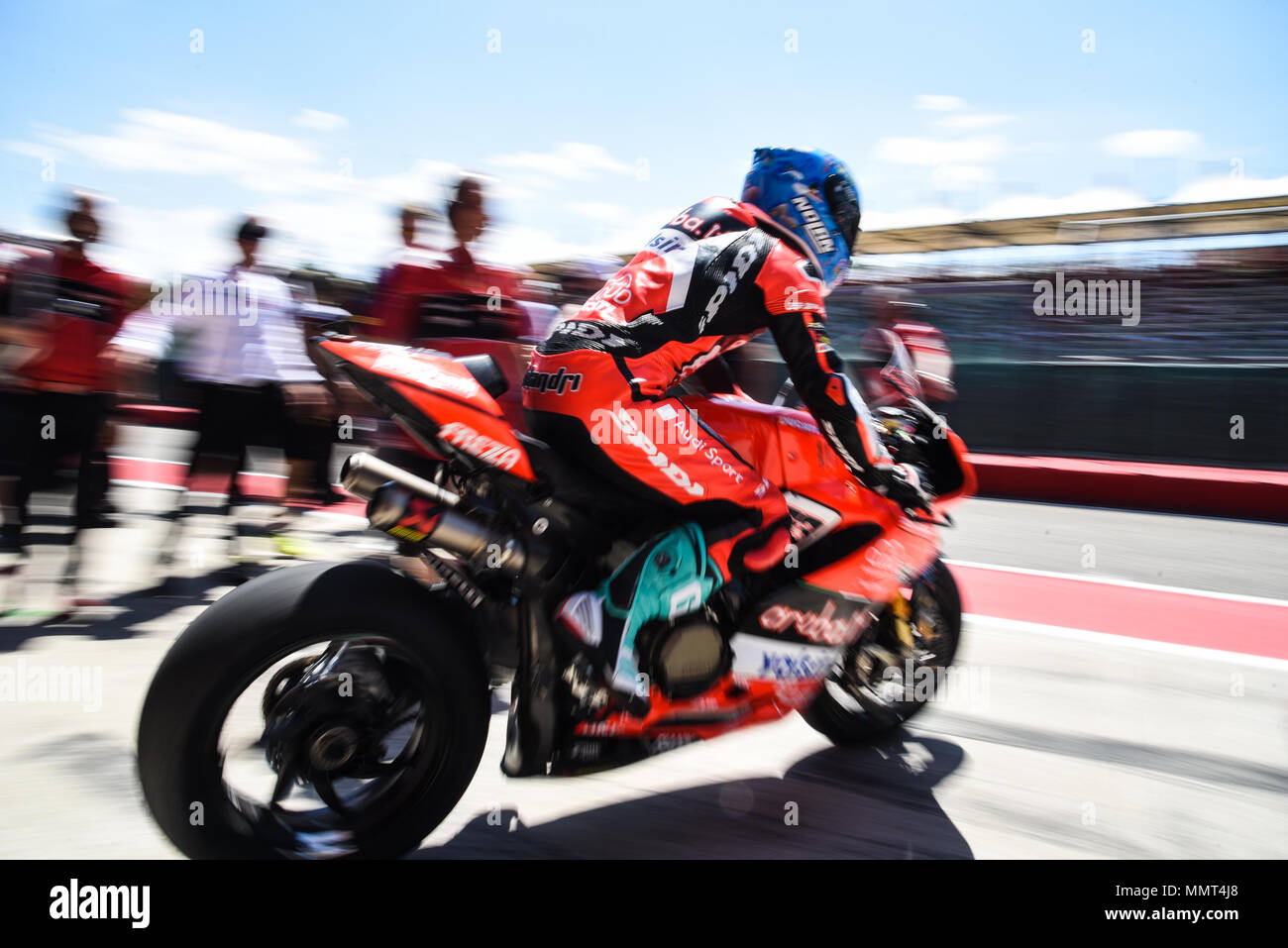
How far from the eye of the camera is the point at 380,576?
210 cm

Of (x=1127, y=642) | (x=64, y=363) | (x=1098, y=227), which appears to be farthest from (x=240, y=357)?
(x=1098, y=227)

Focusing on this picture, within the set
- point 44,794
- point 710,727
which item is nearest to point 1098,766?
point 710,727

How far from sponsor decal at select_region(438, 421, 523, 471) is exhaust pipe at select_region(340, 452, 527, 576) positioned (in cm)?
12

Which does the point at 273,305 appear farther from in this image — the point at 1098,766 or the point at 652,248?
the point at 1098,766

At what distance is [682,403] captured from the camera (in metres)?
2.50

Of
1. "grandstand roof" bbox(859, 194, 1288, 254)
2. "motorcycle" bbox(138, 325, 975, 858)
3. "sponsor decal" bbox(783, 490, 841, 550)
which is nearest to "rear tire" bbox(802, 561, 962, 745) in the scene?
"motorcycle" bbox(138, 325, 975, 858)

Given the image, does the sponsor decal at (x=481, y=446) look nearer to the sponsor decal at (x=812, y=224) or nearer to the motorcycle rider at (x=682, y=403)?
the motorcycle rider at (x=682, y=403)

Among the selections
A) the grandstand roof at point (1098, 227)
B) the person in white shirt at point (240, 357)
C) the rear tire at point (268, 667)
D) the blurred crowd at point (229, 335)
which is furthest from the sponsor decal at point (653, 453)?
the grandstand roof at point (1098, 227)

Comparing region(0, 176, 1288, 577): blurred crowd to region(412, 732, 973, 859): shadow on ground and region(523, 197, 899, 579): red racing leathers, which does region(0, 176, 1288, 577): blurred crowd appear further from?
region(412, 732, 973, 859): shadow on ground

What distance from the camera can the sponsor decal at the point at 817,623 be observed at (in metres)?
2.50

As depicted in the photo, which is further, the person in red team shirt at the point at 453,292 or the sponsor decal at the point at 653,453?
the person in red team shirt at the point at 453,292

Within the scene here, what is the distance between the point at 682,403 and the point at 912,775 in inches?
54.7

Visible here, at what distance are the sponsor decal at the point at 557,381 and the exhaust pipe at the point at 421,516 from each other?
37 centimetres
